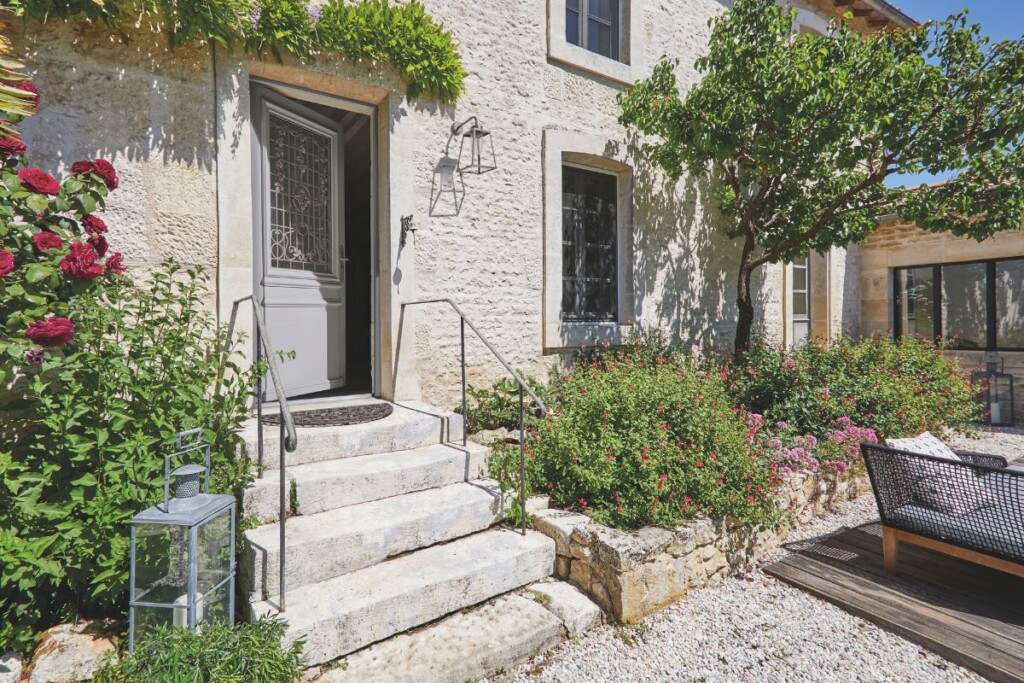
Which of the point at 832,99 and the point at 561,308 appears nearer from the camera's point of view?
the point at 832,99

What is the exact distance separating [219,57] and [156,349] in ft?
6.77

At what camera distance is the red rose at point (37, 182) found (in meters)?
2.37

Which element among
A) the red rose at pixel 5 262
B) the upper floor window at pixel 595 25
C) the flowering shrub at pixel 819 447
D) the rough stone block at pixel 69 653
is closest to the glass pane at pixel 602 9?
the upper floor window at pixel 595 25

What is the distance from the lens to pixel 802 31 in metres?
7.10

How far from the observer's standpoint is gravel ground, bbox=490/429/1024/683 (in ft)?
7.68

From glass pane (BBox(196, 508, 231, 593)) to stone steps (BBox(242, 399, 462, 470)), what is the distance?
2.03ft

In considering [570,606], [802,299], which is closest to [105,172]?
[570,606]

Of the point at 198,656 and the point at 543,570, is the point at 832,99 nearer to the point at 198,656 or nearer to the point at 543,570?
the point at 543,570

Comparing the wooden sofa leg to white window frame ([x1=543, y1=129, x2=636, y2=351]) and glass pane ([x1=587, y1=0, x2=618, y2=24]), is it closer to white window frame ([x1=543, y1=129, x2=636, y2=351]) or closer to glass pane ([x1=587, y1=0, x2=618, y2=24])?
white window frame ([x1=543, y1=129, x2=636, y2=351])

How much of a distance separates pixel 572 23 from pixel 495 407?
13.5 feet

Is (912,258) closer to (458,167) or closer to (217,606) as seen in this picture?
(458,167)

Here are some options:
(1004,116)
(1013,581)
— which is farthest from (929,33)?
(1013,581)

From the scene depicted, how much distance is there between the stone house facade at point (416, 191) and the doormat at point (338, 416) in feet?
1.18

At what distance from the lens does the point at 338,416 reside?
11.9 feet
